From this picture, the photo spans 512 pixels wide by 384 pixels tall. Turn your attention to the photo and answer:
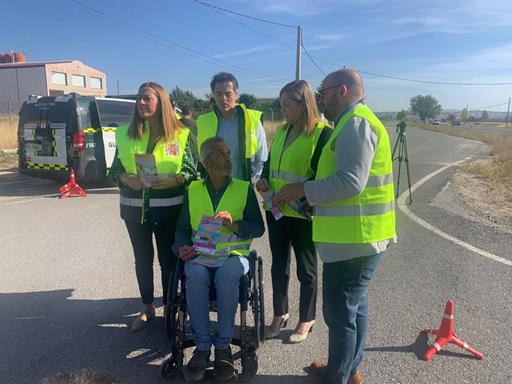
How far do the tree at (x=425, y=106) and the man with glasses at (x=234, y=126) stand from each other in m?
121

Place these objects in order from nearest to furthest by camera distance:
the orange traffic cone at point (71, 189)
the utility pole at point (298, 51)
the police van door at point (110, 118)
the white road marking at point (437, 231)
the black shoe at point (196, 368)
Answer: the black shoe at point (196, 368), the white road marking at point (437, 231), the orange traffic cone at point (71, 189), the police van door at point (110, 118), the utility pole at point (298, 51)

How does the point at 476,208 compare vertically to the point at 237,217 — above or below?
below

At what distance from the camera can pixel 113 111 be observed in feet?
30.7

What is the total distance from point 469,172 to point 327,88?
11531 millimetres

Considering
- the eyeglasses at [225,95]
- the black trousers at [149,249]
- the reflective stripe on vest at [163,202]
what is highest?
the eyeglasses at [225,95]

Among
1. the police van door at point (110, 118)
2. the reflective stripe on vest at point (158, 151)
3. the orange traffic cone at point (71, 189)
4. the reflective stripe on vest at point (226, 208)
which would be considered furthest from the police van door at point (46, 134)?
the reflective stripe on vest at point (226, 208)

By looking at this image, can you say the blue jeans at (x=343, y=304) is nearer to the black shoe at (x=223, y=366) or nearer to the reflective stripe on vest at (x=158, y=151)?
the black shoe at (x=223, y=366)

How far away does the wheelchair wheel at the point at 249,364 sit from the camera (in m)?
2.75

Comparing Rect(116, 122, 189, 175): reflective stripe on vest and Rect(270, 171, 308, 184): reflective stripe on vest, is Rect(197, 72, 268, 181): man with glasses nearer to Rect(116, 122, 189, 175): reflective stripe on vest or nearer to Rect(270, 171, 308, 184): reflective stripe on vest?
Rect(116, 122, 189, 175): reflective stripe on vest

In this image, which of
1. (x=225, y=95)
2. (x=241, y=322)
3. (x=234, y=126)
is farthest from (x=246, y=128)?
(x=241, y=322)

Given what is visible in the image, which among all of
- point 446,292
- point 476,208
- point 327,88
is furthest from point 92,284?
point 476,208

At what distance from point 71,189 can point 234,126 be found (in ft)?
21.3

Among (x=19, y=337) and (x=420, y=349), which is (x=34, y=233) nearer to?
(x=19, y=337)

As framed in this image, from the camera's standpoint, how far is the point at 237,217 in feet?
9.96
